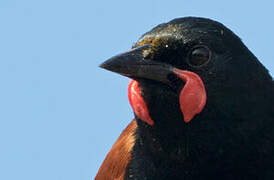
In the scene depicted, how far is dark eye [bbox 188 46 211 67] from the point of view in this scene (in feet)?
16.4

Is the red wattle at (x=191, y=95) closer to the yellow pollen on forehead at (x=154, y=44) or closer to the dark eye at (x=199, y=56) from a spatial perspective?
the dark eye at (x=199, y=56)

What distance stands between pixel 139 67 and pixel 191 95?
49cm

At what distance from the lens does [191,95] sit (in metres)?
4.98

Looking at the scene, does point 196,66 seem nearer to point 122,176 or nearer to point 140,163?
point 140,163

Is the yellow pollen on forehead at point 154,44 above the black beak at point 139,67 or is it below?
above

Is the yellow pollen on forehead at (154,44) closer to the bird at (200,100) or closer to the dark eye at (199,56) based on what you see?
the bird at (200,100)

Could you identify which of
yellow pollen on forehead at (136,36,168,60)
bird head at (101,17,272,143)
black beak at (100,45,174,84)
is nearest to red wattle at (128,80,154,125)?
bird head at (101,17,272,143)

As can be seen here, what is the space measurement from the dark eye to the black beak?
0.19 metres

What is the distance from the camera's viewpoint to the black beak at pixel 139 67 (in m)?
4.95

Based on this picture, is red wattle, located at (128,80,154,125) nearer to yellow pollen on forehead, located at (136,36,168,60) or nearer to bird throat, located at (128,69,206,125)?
bird throat, located at (128,69,206,125)

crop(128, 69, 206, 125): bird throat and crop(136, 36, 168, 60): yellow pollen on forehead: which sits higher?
crop(136, 36, 168, 60): yellow pollen on forehead

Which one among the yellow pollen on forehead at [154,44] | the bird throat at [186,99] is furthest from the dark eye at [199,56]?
the yellow pollen on forehead at [154,44]

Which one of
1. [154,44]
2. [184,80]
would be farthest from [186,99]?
[154,44]

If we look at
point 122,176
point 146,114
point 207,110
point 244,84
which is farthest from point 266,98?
point 122,176
